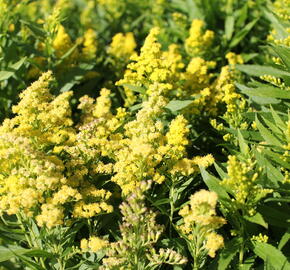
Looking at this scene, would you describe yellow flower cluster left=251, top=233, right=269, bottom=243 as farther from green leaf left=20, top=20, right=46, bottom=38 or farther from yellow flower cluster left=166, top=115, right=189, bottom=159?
green leaf left=20, top=20, right=46, bottom=38

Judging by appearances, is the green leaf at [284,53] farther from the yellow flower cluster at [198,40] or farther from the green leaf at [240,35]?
the green leaf at [240,35]

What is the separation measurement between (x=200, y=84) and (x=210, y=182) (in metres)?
1.79

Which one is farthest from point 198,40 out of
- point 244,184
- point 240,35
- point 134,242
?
point 134,242

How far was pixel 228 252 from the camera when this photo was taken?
274 cm

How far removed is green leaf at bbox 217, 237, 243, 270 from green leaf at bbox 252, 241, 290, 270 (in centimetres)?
12

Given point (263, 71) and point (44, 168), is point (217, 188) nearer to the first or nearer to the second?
point (44, 168)

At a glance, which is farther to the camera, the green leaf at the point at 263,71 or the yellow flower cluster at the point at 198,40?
the yellow flower cluster at the point at 198,40

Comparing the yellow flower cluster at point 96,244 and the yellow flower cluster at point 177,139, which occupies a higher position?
the yellow flower cluster at point 177,139

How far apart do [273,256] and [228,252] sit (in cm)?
25

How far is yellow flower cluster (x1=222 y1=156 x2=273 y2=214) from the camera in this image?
2545 mm

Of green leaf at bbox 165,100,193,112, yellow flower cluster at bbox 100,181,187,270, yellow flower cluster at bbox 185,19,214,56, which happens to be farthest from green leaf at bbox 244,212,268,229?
yellow flower cluster at bbox 185,19,214,56

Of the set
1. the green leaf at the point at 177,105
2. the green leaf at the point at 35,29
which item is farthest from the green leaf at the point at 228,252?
the green leaf at the point at 35,29

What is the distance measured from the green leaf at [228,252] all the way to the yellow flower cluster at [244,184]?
0.70 feet

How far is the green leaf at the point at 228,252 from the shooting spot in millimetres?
2679
